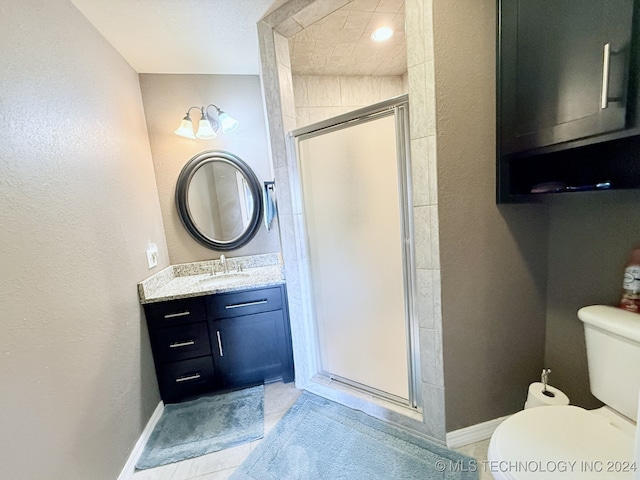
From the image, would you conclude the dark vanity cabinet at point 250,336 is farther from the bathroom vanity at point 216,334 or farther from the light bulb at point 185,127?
the light bulb at point 185,127

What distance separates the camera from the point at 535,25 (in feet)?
3.20

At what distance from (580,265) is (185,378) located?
2.43m

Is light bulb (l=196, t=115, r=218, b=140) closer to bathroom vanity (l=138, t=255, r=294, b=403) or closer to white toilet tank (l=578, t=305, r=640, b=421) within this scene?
bathroom vanity (l=138, t=255, r=294, b=403)

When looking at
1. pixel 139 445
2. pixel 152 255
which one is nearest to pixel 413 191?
pixel 152 255

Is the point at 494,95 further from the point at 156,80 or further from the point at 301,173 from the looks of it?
the point at 156,80

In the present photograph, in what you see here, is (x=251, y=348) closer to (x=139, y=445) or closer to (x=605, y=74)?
(x=139, y=445)

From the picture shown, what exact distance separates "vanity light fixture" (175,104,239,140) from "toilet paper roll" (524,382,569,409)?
245cm

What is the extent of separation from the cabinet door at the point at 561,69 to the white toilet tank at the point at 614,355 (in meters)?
0.71

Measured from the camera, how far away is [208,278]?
7.05 ft

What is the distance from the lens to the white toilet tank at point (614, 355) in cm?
94

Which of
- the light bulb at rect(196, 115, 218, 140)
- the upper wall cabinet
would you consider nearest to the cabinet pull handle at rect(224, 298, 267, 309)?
the light bulb at rect(196, 115, 218, 140)

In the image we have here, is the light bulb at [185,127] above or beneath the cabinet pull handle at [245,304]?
above

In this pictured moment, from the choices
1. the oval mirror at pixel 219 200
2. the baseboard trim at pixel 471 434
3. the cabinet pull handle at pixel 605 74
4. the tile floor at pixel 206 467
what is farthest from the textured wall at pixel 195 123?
the cabinet pull handle at pixel 605 74

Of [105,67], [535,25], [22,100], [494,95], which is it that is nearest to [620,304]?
[494,95]
